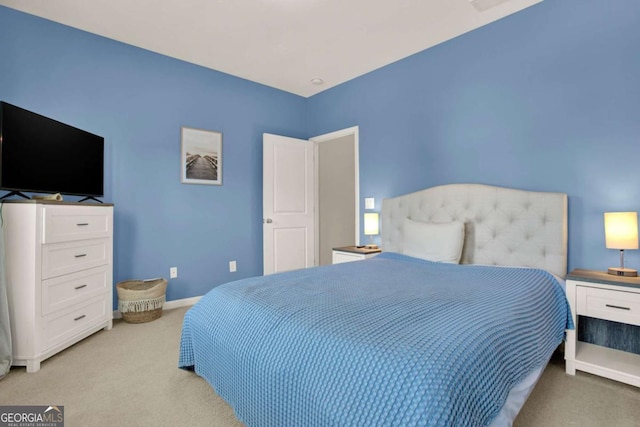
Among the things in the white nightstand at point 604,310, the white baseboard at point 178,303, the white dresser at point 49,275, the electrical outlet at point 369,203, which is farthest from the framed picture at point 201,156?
the white nightstand at point 604,310

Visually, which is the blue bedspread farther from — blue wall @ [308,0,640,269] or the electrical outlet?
the electrical outlet

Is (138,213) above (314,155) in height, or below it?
below

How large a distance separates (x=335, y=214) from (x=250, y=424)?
12.3 ft

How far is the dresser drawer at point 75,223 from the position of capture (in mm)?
2041

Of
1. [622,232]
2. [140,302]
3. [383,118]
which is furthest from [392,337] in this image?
[383,118]

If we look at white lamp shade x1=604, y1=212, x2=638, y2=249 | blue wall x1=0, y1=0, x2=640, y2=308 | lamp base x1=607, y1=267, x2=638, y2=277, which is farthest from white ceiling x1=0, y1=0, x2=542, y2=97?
lamp base x1=607, y1=267, x2=638, y2=277

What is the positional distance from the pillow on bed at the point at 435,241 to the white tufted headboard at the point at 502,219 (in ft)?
0.61

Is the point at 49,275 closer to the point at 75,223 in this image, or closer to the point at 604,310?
the point at 75,223

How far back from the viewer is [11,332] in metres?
1.91

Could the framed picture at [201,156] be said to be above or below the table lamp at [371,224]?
above

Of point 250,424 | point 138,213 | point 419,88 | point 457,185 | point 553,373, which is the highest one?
point 419,88

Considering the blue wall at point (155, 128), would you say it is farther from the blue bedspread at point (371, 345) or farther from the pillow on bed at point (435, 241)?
the pillow on bed at point (435, 241)

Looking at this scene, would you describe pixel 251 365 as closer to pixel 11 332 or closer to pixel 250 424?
pixel 250 424

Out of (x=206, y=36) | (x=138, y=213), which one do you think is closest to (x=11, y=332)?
(x=138, y=213)
